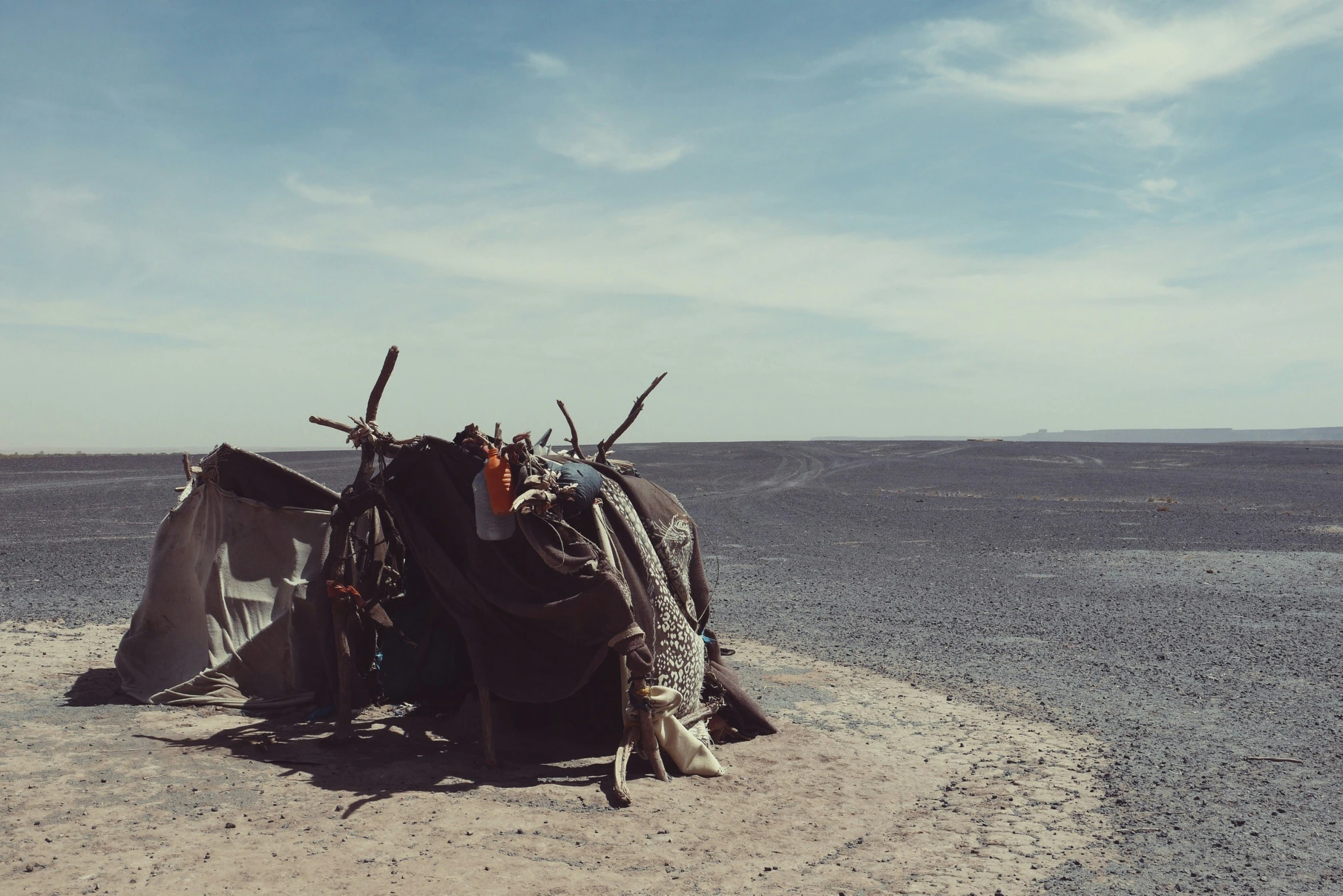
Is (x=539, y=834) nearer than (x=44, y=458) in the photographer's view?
Yes

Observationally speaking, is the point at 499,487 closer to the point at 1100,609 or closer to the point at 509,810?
the point at 509,810

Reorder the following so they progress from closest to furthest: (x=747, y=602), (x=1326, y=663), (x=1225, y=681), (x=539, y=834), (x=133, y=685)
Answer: (x=539, y=834) < (x=133, y=685) < (x=1225, y=681) < (x=1326, y=663) < (x=747, y=602)

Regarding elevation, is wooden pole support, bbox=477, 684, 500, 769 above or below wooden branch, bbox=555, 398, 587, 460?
below

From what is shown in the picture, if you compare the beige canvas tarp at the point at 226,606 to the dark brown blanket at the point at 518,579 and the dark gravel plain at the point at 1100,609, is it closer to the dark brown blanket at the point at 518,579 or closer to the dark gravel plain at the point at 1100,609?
the dark brown blanket at the point at 518,579

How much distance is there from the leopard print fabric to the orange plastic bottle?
925 mm

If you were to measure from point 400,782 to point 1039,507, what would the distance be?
25442 mm

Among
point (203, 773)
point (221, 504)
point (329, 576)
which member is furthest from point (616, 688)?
point (221, 504)

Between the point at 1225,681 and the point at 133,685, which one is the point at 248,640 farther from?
the point at 1225,681

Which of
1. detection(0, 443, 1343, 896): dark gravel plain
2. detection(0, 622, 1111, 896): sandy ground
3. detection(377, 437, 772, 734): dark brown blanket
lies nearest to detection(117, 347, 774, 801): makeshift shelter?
detection(377, 437, 772, 734): dark brown blanket

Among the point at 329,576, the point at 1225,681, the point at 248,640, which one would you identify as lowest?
the point at 1225,681

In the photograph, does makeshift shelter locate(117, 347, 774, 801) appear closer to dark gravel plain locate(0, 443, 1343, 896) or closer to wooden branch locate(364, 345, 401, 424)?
wooden branch locate(364, 345, 401, 424)

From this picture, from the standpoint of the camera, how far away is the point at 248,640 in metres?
8.94

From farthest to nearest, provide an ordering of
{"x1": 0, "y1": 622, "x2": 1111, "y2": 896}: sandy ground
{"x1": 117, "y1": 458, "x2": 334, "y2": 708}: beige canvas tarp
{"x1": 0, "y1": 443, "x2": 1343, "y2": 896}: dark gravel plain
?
{"x1": 117, "y1": 458, "x2": 334, "y2": 708}: beige canvas tarp
{"x1": 0, "y1": 443, "x2": 1343, "y2": 896}: dark gravel plain
{"x1": 0, "y1": 622, "x2": 1111, "y2": 896}: sandy ground

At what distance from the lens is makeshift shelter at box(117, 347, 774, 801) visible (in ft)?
23.1
